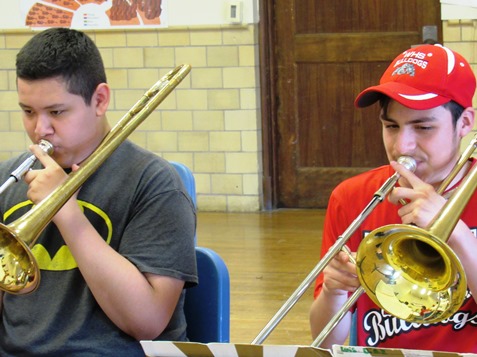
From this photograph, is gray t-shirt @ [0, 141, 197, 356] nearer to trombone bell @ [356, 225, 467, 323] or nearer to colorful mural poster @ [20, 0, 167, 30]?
trombone bell @ [356, 225, 467, 323]

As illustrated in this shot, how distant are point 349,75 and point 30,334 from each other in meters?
3.79

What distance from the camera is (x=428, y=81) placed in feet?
5.72

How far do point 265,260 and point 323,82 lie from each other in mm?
1406

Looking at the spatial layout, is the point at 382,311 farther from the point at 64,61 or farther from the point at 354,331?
the point at 64,61

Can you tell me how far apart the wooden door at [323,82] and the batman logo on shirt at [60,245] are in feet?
11.8

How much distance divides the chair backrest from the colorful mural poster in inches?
147

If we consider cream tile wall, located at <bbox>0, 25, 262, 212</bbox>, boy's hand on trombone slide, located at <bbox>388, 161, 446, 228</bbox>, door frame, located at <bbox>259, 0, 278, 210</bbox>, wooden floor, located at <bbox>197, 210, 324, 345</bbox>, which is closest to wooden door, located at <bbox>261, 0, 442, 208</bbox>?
door frame, located at <bbox>259, 0, 278, 210</bbox>

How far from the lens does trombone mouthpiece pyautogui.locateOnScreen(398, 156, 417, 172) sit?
1658 millimetres

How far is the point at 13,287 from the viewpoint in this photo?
5.75 feet

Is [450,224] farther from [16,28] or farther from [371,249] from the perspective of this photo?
[16,28]

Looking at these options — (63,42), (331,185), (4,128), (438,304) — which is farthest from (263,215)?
(438,304)

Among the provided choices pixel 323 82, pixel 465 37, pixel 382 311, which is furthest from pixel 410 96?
pixel 323 82

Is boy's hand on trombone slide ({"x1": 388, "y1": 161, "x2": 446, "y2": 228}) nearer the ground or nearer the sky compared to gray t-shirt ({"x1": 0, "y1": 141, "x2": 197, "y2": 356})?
nearer the sky

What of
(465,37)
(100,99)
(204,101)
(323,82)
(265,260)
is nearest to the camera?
(100,99)
